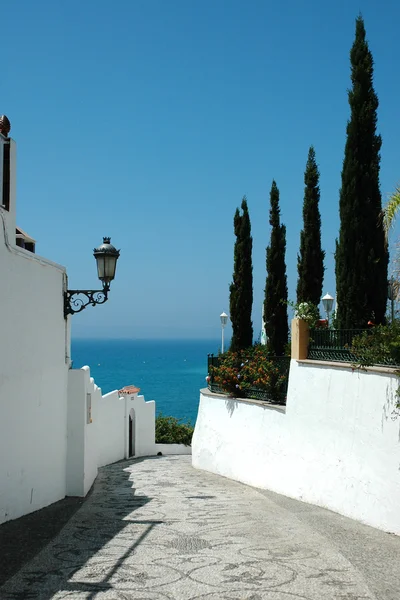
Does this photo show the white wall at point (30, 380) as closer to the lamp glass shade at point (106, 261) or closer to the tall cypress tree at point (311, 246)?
the lamp glass shade at point (106, 261)

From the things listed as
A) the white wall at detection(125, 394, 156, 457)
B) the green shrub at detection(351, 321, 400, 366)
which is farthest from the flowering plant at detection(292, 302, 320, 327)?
the white wall at detection(125, 394, 156, 457)

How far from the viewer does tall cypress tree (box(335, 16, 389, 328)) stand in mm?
13289

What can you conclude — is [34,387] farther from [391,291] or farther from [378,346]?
[391,291]

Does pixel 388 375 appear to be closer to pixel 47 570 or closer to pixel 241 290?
pixel 47 570

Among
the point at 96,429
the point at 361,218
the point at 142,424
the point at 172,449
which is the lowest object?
the point at 172,449

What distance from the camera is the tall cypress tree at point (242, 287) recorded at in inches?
869

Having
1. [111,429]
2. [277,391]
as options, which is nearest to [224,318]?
[111,429]

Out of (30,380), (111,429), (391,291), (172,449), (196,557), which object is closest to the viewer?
(196,557)

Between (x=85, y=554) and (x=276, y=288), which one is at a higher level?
(x=276, y=288)

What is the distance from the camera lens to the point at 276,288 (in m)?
20.5

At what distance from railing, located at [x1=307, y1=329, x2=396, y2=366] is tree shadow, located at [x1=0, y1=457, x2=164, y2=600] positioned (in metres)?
4.16

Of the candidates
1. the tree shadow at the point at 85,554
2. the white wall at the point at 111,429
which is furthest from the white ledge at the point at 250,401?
the tree shadow at the point at 85,554

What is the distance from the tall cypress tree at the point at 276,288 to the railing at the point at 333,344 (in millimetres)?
6275

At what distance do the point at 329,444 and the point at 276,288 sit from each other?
8.94 metres
